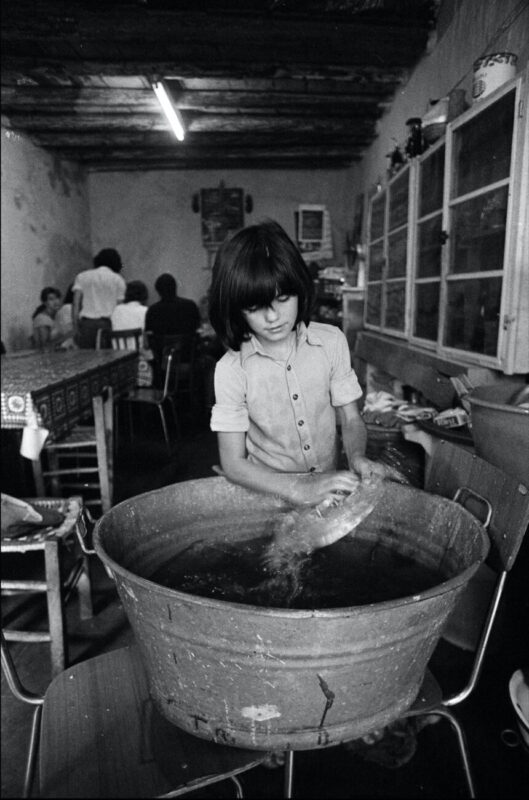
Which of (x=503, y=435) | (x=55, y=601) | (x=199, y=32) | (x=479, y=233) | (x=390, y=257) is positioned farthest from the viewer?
(x=390, y=257)

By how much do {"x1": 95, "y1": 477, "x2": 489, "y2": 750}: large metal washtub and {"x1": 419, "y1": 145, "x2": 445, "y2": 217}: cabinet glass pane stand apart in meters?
2.79

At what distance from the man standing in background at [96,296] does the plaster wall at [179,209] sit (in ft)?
10.2

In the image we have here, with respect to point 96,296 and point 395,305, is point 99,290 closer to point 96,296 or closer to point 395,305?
point 96,296

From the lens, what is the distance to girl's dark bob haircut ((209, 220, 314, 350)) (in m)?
1.47

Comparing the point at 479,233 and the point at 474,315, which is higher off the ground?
the point at 479,233

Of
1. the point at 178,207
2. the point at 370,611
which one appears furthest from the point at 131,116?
the point at 370,611

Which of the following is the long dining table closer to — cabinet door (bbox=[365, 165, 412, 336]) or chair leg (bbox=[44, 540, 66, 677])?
chair leg (bbox=[44, 540, 66, 677])

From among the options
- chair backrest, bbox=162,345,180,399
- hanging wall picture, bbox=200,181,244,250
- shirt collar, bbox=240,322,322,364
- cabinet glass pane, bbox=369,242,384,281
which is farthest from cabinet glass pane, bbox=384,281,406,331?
hanging wall picture, bbox=200,181,244,250

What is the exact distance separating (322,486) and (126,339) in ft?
15.1

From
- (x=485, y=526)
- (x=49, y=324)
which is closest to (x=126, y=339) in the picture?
(x=49, y=324)

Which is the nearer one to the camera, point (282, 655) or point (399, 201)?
point (282, 655)

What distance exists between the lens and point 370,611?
0.89 metres

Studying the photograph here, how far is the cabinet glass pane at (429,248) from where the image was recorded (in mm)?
3531

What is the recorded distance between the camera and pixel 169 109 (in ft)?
19.5
